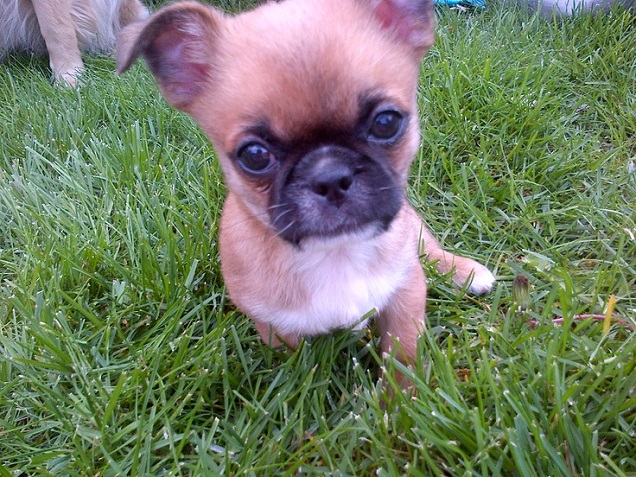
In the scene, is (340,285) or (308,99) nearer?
(308,99)

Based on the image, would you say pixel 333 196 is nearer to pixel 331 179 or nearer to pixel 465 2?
pixel 331 179

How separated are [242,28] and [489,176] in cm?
172

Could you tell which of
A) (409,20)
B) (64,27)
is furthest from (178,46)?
(64,27)

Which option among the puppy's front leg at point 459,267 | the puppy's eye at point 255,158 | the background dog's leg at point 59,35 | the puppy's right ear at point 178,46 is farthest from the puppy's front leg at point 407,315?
the background dog's leg at point 59,35

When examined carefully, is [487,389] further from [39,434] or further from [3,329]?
[3,329]

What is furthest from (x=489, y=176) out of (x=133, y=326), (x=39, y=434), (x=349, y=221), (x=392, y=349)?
(x=39, y=434)

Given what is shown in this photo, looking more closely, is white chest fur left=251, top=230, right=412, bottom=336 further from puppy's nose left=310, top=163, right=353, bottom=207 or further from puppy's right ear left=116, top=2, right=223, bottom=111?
puppy's right ear left=116, top=2, right=223, bottom=111

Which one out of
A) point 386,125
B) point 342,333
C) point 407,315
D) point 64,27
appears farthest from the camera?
point 64,27

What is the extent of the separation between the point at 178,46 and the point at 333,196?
2.77 feet

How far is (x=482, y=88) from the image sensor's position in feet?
11.4

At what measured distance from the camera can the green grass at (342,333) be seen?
1.75m

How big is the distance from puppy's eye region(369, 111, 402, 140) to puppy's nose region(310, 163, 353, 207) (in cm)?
18

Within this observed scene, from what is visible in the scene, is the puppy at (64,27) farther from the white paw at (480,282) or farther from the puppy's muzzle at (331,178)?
the puppy's muzzle at (331,178)

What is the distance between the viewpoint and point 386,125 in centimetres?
164
